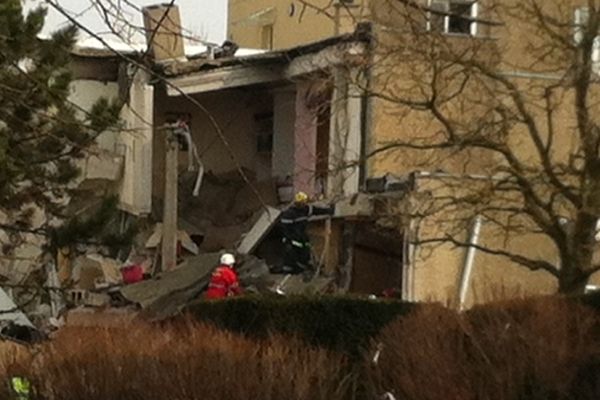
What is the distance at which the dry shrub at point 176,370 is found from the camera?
396 inches

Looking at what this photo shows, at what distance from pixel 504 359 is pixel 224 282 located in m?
12.1

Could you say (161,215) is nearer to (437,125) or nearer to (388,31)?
(437,125)

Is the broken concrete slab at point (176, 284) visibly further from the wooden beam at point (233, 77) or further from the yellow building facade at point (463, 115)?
the yellow building facade at point (463, 115)

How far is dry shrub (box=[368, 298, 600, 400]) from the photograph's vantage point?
11641 millimetres

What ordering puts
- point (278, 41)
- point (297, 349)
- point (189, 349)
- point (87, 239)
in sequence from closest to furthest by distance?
point (189, 349)
point (297, 349)
point (87, 239)
point (278, 41)

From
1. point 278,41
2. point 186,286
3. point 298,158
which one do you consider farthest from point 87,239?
point 278,41

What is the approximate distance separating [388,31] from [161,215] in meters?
13.1

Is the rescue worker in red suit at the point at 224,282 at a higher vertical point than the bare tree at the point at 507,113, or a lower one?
lower

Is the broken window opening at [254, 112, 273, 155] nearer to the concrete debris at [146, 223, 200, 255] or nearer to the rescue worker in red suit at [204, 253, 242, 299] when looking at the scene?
the concrete debris at [146, 223, 200, 255]

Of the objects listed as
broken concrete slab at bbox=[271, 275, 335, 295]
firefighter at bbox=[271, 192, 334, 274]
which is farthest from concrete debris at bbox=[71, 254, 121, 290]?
broken concrete slab at bbox=[271, 275, 335, 295]

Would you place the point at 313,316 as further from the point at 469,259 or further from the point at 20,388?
the point at 469,259

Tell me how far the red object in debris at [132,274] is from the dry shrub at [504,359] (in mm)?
16121

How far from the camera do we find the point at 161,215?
3161 centimetres

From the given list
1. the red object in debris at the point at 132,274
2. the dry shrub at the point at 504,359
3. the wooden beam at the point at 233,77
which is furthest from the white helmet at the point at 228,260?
the dry shrub at the point at 504,359
